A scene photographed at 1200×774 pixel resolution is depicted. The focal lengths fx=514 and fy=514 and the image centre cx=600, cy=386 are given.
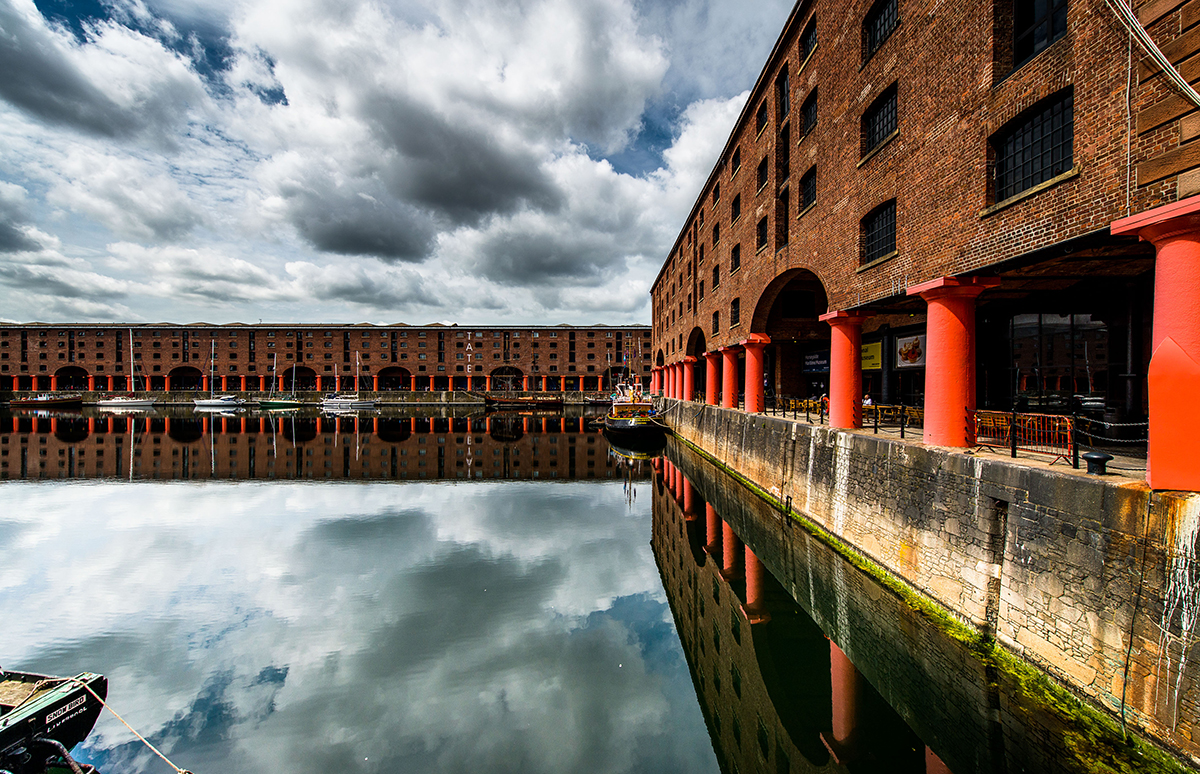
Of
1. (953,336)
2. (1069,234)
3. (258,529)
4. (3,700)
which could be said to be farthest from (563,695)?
(258,529)

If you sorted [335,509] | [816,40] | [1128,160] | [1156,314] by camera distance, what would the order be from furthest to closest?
[335,509] < [816,40] < [1128,160] < [1156,314]

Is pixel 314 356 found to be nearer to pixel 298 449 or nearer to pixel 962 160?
pixel 298 449

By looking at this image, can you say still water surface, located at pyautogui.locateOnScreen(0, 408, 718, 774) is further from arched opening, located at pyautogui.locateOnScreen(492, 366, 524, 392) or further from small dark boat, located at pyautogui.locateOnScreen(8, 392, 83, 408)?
small dark boat, located at pyautogui.locateOnScreen(8, 392, 83, 408)

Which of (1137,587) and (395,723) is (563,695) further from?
(1137,587)

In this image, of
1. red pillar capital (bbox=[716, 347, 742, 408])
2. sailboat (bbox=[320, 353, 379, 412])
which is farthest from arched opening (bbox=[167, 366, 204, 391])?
red pillar capital (bbox=[716, 347, 742, 408])

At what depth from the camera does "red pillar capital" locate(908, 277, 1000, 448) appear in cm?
1030

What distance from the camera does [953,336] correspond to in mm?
10523

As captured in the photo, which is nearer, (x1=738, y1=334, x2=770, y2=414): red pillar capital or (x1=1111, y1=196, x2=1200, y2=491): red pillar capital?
(x1=1111, y1=196, x2=1200, y2=491): red pillar capital

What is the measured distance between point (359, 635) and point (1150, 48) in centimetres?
1538

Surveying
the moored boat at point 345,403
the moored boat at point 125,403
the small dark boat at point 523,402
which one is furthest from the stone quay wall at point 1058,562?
the moored boat at point 125,403

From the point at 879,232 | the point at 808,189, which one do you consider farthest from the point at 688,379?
the point at 879,232

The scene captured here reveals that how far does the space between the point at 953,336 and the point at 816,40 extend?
41.5 feet

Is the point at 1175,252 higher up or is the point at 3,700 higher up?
the point at 1175,252

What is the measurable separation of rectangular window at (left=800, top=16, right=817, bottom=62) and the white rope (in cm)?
1225
